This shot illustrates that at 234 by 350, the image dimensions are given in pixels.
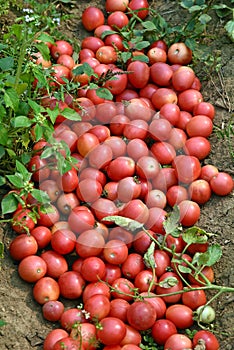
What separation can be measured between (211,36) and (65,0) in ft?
2.71

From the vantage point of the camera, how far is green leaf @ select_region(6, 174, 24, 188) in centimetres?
264

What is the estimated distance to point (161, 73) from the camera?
3363 mm

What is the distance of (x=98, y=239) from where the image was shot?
2824 millimetres

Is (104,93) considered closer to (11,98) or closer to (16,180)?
(11,98)

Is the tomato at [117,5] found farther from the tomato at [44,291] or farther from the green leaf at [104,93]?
the tomato at [44,291]

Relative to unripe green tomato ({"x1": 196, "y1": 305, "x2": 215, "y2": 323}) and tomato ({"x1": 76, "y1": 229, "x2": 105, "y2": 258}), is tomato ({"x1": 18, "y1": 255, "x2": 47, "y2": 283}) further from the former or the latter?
unripe green tomato ({"x1": 196, "y1": 305, "x2": 215, "y2": 323})

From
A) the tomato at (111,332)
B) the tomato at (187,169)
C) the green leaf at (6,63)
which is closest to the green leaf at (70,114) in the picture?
the green leaf at (6,63)

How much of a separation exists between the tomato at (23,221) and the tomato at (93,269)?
294mm

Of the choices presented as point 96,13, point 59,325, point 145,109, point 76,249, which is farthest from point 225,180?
point 96,13

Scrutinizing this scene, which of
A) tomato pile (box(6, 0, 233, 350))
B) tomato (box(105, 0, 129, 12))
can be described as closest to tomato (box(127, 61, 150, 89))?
tomato pile (box(6, 0, 233, 350))

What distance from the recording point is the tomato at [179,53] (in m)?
3.46

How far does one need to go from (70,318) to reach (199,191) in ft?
2.84

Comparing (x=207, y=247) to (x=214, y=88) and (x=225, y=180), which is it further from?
(x=214, y=88)

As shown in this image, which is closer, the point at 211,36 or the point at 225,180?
the point at 225,180
